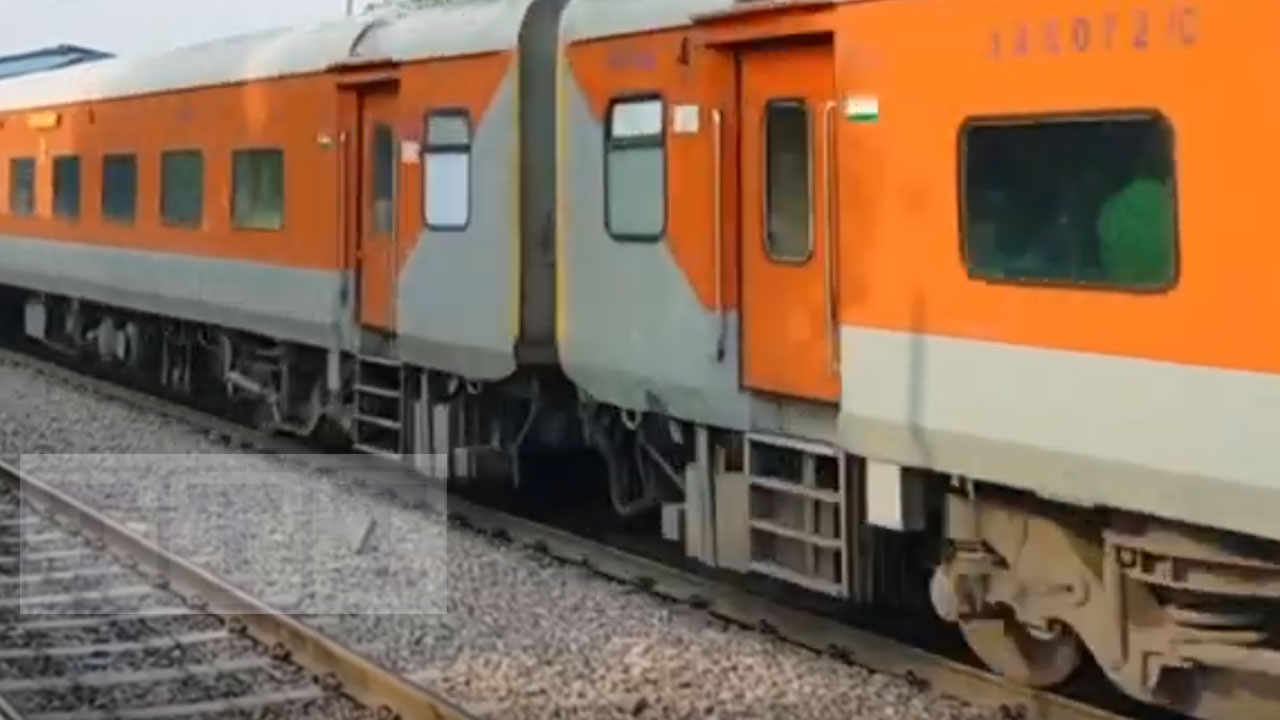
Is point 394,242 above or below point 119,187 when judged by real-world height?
below

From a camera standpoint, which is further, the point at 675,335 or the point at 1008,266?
the point at 675,335

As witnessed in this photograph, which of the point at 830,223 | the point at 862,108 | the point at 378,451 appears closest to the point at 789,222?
the point at 830,223

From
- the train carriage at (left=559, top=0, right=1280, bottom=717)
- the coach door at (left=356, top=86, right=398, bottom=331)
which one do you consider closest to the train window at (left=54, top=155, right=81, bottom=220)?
the coach door at (left=356, top=86, right=398, bottom=331)

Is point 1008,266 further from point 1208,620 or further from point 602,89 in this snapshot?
point 602,89

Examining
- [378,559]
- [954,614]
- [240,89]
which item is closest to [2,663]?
[378,559]

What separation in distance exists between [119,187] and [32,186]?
172 inches

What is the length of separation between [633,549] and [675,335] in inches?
98.9

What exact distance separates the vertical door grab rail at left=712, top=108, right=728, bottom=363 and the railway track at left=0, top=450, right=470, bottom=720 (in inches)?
98.1

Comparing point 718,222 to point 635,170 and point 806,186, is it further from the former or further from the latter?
point 635,170

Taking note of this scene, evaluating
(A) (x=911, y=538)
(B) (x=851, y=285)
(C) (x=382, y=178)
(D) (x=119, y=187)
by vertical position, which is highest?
(D) (x=119, y=187)

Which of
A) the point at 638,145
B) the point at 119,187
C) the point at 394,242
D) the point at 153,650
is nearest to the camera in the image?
the point at 153,650

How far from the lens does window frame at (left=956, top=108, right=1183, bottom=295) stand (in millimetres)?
6977

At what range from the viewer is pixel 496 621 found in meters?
10.2

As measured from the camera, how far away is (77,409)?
20.0 m
